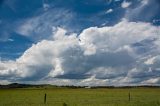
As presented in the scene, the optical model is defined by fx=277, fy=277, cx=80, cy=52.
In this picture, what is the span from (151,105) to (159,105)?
1.23 metres

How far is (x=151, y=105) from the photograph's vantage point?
1180 inches

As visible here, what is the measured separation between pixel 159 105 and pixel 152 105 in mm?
1146

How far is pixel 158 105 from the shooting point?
95.3ft

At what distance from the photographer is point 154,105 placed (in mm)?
29812

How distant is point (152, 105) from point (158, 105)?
3.16 ft

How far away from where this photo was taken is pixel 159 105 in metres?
28.9

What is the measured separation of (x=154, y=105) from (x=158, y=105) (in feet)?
2.60

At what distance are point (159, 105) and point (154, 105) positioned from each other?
3.21 ft

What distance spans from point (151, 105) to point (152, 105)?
107mm

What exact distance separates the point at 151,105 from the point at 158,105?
3.44 ft

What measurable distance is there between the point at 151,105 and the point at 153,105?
210mm
